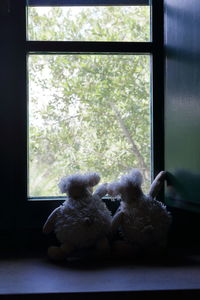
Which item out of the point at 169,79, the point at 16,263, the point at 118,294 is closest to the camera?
the point at 118,294

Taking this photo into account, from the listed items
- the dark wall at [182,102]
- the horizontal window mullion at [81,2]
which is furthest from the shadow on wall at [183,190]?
the horizontal window mullion at [81,2]

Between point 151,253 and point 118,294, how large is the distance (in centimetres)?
35

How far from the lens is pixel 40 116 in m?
1.42

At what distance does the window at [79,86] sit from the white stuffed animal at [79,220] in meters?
0.13

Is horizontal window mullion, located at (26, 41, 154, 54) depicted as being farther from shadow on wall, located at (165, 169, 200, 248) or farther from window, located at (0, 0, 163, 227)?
shadow on wall, located at (165, 169, 200, 248)

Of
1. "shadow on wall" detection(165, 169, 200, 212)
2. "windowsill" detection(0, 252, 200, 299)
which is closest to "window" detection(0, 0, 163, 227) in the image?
"shadow on wall" detection(165, 169, 200, 212)

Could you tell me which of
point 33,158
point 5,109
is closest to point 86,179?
point 33,158

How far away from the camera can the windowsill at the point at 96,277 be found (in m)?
0.95

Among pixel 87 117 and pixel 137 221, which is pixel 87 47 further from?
pixel 137 221

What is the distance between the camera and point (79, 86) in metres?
1.43

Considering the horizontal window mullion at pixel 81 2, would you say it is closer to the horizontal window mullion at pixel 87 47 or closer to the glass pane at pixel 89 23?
the glass pane at pixel 89 23

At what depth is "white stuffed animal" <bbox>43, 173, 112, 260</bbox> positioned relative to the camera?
1.22 m

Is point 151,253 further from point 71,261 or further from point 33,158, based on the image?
point 33,158

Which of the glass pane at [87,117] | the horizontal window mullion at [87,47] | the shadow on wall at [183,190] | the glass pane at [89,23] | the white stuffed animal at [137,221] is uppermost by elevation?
the glass pane at [89,23]
